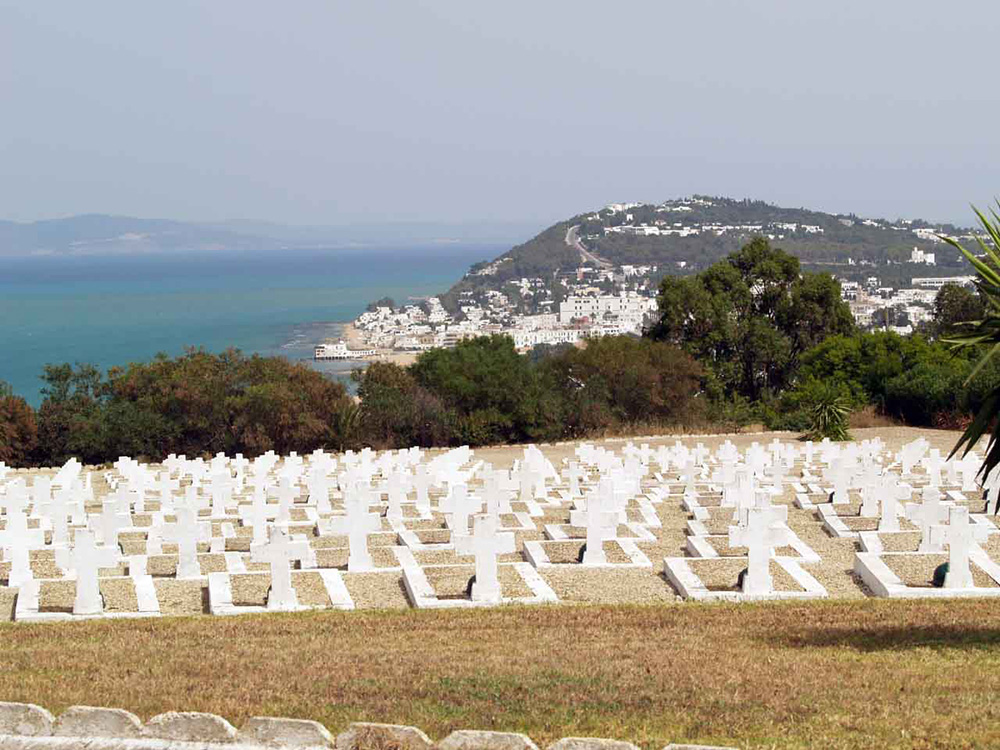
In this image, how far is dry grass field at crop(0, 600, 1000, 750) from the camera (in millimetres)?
6426

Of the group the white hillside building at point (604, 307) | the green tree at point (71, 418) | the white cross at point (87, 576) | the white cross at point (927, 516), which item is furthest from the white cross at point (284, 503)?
the white hillside building at point (604, 307)

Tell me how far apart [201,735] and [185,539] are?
6965mm

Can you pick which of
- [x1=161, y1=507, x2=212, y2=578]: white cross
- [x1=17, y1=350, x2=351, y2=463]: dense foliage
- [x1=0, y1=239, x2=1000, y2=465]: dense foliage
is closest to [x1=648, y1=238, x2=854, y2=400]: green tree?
[x1=0, y1=239, x2=1000, y2=465]: dense foliage

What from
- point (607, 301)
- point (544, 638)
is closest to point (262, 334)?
point (607, 301)

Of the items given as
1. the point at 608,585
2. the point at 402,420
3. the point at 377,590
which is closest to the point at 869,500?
the point at 608,585

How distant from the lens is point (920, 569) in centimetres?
1269

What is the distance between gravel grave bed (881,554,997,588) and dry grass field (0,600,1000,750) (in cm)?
Answer: 127

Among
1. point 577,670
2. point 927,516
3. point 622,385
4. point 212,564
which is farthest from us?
point 622,385

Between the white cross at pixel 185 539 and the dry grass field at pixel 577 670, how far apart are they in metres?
2.32

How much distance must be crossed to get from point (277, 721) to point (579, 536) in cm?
915

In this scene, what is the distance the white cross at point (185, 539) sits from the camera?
12891 mm

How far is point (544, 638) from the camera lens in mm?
9312

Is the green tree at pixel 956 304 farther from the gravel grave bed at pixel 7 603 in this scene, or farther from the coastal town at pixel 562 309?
the coastal town at pixel 562 309

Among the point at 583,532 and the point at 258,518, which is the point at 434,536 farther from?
the point at 258,518
